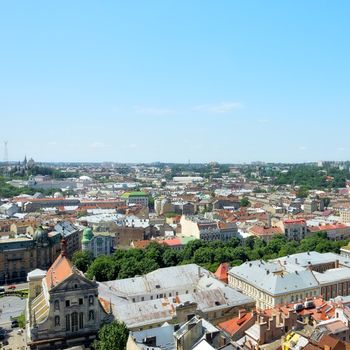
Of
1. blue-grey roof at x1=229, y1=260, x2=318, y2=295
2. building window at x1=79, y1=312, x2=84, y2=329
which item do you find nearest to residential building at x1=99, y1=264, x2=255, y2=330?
building window at x1=79, y1=312, x2=84, y2=329

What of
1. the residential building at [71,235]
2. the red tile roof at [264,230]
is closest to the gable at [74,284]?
the residential building at [71,235]

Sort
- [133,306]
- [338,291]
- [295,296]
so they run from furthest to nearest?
[338,291] < [295,296] < [133,306]

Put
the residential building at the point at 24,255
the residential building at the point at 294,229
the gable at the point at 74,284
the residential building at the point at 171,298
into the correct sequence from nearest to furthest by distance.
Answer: the gable at the point at 74,284 → the residential building at the point at 171,298 → the residential building at the point at 24,255 → the residential building at the point at 294,229

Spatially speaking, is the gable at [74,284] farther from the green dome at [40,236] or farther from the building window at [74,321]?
the green dome at [40,236]

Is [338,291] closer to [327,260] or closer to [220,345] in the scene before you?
[327,260]

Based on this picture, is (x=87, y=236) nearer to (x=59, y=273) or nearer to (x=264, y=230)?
(x=264, y=230)

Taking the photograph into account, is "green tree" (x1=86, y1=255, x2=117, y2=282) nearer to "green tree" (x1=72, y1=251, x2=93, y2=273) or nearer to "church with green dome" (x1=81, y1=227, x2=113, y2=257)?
"green tree" (x1=72, y1=251, x2=93, y2=273)

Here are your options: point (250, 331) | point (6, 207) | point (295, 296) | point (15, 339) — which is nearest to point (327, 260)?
point (295, 296)
